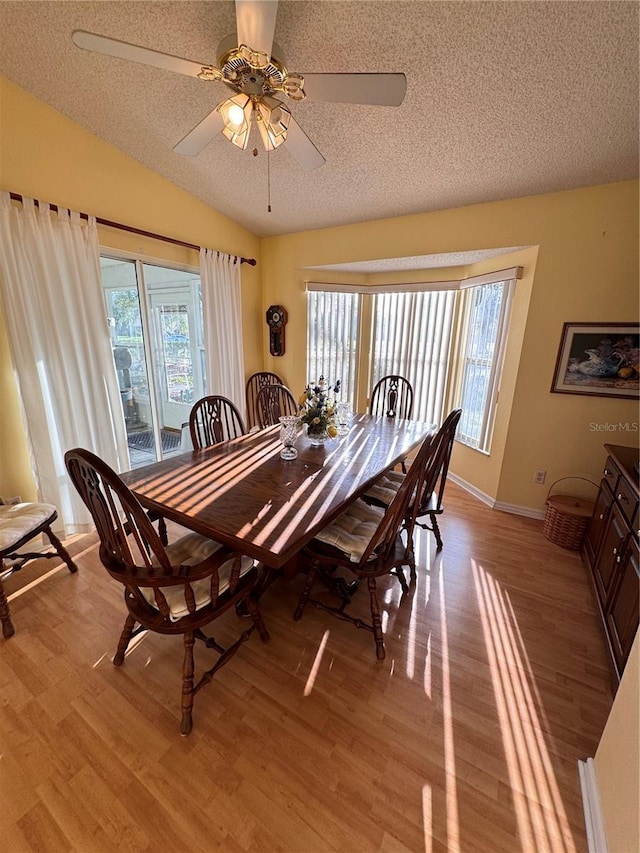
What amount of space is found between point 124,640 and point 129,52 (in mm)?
2308

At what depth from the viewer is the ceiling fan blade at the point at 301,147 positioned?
145 cm

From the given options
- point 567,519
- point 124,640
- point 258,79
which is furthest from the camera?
point 567,519

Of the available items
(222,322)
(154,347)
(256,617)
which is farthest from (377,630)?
(222,322)

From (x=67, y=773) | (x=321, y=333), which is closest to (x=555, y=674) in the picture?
(x=67, y=773)

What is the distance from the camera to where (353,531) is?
1.74m

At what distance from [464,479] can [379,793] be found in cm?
283

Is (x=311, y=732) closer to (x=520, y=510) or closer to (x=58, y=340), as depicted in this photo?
(x=520, y=510)

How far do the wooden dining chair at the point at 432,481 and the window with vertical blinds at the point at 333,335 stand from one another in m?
2.00

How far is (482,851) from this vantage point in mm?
1021

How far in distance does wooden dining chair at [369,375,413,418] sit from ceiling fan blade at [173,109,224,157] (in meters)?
2.24

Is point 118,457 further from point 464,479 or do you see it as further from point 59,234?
point 464,479

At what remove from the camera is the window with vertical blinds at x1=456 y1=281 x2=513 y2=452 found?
3.00 meters

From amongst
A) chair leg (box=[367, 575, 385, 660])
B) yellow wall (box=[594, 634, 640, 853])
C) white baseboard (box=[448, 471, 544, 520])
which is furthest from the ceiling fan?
white baseboard (box=[448, 471, 544, 520])

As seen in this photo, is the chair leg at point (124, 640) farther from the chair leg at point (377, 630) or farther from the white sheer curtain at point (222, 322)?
the white sheer curtain at point (222, 322)
